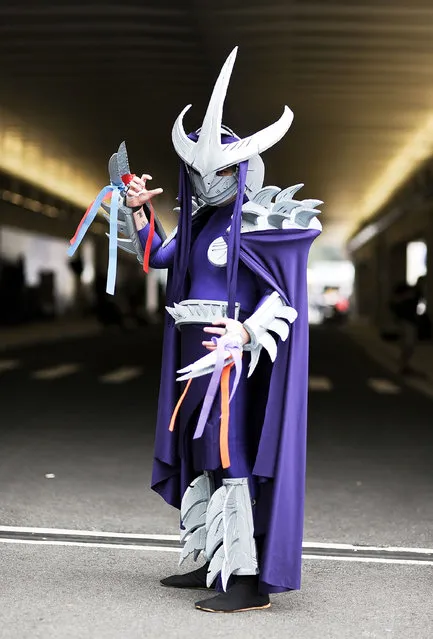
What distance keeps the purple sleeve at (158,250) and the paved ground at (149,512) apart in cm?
144

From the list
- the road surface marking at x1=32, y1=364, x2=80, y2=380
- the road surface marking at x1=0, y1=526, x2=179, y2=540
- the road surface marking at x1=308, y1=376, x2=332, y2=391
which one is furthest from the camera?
the road surface marking at x1=32, y1=364, x2=80, y2=380

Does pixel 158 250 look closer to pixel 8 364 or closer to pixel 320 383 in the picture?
pixel 320 383

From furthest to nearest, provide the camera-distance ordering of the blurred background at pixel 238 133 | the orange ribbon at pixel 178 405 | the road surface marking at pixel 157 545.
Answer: the blurred background at pixel 238 133 < the road surface marking at pixel 157 545 < the orange ribbon at pixel 178 405

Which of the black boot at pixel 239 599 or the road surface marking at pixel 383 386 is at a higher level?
the road surface marking at pixel 383 386

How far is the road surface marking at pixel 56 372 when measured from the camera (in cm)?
1795

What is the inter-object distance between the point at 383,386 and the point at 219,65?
5544mm

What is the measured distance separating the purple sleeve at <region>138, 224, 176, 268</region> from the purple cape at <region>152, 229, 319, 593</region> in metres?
0.46

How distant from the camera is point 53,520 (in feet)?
21.4

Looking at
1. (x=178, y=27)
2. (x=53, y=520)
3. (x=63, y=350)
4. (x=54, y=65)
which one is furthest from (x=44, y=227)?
(x=53, y=520)

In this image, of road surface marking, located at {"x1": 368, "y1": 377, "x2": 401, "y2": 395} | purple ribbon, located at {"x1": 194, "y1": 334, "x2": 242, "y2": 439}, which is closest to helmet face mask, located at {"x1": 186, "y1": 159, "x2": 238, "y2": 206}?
purple ribbon, located at {"x1": 194, "y1": 334, "x2": 242, "y2": 439}

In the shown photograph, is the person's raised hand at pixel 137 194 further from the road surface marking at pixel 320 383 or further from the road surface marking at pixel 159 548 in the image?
the road surface marking at pixel 320 383

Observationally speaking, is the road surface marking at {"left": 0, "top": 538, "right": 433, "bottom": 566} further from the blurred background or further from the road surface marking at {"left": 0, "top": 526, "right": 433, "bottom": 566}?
the blurred background

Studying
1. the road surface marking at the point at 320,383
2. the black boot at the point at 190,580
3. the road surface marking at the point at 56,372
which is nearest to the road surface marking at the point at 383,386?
the road surface marking at the point at 320,383

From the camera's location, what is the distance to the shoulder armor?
4.57 m
